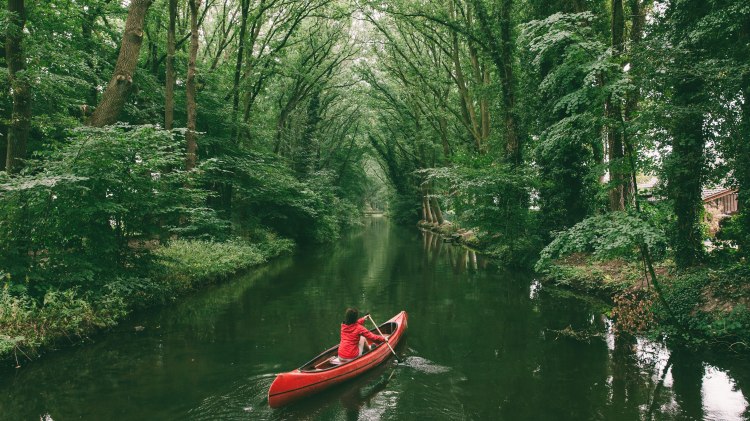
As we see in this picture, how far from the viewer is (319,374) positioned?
6043mm

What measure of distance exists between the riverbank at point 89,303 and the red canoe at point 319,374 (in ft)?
15.5

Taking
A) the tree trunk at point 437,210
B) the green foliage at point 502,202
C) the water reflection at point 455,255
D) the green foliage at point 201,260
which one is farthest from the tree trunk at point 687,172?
the tree trunk at point 437,210

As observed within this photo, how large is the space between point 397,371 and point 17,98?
31.2 feet

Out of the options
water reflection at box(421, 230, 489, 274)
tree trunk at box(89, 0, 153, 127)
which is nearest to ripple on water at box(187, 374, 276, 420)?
tree trunk at box(89, 0, 153, 127)

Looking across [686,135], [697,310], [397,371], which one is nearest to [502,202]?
[686,135]

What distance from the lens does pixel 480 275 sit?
1634cm

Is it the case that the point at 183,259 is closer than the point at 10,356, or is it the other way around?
the point at 10,356

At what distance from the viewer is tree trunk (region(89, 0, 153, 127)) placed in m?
9.14

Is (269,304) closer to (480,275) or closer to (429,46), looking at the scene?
(480,275)

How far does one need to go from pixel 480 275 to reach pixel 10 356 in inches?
549

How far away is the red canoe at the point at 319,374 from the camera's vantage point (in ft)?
18.5

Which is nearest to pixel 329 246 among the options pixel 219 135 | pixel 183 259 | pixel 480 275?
pixel 219 135

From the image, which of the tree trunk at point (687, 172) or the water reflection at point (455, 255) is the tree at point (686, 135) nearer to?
the tree trunk at point (687, 172)

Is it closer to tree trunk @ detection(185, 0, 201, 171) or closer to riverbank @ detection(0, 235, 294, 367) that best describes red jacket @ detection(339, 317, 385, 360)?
riverbank @ detection(0, 235, 294, 367)
